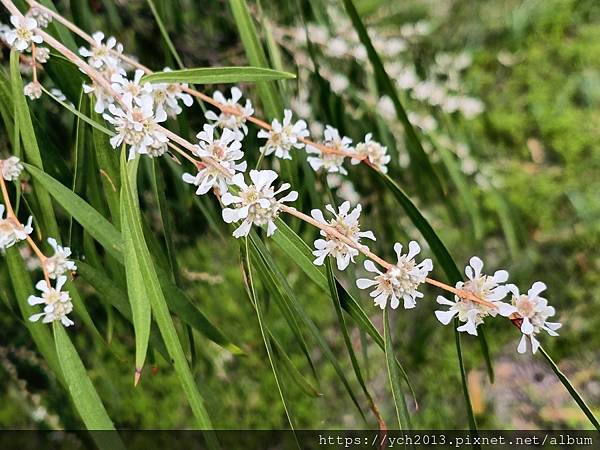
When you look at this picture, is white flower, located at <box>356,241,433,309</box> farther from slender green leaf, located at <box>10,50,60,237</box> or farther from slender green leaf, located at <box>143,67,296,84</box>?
slender green leaf, located at <box>10,50,60,237</box>

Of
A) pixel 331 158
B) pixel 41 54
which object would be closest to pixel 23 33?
pixel 41 54

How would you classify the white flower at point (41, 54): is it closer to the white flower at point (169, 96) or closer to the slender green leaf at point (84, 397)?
the white flower at point (169, 96)

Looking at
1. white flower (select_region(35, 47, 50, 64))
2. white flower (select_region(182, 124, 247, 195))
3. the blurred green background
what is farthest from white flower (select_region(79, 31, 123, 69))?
the blurred green background

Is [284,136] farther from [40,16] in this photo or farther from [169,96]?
[40,16]

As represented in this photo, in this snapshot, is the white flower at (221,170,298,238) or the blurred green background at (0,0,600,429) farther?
the blurred green background at (0,0,600,429)

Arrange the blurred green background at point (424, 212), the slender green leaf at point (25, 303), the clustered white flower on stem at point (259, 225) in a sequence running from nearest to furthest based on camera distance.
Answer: the clustered white flower on stem at point (259, 225)
the slender green leaf at point (25, 303)
the blurred green background at point (424, 212)

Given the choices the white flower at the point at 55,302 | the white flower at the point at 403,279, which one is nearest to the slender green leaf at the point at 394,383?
the white flower at the point at 403,279
